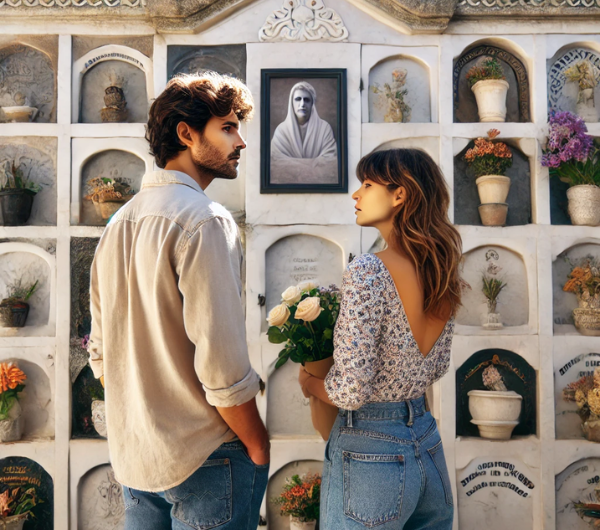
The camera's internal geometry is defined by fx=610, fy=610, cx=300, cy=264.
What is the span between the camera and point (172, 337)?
4.97 ft

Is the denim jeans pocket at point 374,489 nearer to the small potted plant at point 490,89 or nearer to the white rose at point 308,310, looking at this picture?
the white rose at point 308,310

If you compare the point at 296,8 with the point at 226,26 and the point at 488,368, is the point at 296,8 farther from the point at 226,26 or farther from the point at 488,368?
the point at 488,368

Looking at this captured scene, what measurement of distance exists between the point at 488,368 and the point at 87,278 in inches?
106

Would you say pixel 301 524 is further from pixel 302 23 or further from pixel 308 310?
pixel 302 23

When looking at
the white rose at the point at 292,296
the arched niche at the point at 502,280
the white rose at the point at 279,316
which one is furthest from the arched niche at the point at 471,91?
the white rose at the point at 279,316

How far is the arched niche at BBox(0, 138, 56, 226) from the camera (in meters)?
4.12

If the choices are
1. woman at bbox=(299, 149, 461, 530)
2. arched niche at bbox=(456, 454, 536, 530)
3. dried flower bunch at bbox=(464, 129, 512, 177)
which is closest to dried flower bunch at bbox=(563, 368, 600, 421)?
arched niche at bbox=(456, 454, 536, 530)

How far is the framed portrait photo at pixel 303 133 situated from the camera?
3992mm

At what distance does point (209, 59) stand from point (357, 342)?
300cm

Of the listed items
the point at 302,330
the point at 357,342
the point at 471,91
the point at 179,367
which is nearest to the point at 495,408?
the point at 471,91

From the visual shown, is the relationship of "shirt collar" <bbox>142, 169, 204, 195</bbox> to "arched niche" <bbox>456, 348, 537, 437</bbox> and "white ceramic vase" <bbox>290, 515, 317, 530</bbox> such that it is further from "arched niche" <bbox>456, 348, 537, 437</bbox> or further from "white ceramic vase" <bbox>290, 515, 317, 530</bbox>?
"arched niche" <bbox>456, 348, 537, 437</bbox>

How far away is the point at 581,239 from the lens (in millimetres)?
4023

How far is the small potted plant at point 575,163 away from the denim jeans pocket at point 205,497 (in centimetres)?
324

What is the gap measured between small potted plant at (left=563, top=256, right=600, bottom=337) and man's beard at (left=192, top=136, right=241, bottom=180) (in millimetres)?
2997
